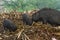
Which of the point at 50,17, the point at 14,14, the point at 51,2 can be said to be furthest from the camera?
the point at 51,2

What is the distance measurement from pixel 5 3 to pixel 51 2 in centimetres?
120

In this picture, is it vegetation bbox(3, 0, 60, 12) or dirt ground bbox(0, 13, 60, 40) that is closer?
dirt ground bbox(0, 13, 60, 40)

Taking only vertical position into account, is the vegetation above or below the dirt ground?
above

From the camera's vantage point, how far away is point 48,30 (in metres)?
2.84

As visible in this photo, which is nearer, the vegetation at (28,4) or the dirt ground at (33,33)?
the dirt ground at (33,33)

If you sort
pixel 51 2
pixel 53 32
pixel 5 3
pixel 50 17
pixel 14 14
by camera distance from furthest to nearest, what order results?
1. pixel 5 3
2. pixel 51 2
3. pixel 14 14
4. pixel 50 17
5. pixel 53 32

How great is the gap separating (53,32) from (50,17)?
1.07ft

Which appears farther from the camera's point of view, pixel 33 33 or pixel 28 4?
pixel 28 4

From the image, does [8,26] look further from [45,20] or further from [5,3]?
[5,3]

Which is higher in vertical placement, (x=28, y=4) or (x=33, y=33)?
(x=28, y=4)

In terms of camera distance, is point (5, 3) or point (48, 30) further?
point (5, 3)

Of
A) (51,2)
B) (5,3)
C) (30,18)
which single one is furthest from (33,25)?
(5,3)

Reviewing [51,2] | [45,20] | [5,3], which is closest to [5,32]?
[45,20]

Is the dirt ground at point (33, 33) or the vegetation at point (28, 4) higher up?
the vegetation at point (28, 4)
